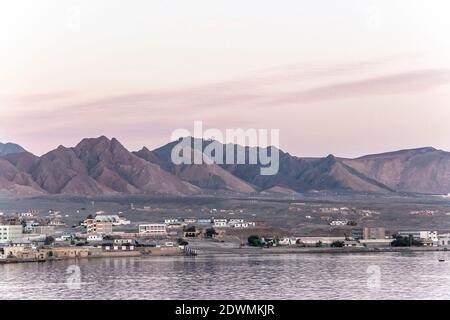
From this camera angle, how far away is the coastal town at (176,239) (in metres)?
30.5

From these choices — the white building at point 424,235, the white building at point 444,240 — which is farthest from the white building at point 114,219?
the white building at point 444,240

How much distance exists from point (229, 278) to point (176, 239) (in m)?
14.3

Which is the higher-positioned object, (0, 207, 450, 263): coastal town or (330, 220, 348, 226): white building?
(330, 220, 348, 226): white building

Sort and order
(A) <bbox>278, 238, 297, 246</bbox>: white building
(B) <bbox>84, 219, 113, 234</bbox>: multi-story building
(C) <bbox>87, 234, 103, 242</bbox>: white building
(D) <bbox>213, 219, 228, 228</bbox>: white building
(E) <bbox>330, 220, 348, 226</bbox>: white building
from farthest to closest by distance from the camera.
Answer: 1. (E) <bbox>330, 220, 348, 226</bbox>: white building
2. (D) <bbox>213, 219, 228, 228</bbox>: white building
3. (B) <bbox>84, 219, 113, 234</bbox>: multi-story building
4. (A) <bbox>278, 238, 297, 246</bbox>: white building
5. (C) <bbox>87, 234, 103, 242</bbox>: white building

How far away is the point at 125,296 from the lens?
17500 mm

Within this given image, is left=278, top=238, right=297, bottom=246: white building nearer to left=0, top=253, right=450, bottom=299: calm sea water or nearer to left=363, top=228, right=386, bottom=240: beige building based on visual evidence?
left=363, top=228, right=386, bottom=240: beige building

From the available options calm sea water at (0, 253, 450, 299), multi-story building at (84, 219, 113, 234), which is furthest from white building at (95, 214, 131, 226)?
calm sea water at (0, 253, 450, 299)

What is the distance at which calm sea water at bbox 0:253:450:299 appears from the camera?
17938 millimetres

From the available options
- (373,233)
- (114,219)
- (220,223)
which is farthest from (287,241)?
(114,219)

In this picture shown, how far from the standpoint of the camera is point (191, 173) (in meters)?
70.6

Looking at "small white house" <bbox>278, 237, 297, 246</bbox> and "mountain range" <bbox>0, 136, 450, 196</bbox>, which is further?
"mountain range" <bbox>0, 136, 450, 196</bbox>
